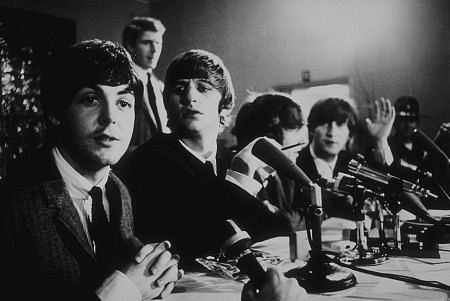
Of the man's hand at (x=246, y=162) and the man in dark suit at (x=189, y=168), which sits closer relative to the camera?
the man in dark suit at (x=189, y=168)

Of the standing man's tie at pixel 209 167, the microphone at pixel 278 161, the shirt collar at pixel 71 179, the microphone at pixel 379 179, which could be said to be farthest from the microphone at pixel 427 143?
the shirt collar at pixel 71 179

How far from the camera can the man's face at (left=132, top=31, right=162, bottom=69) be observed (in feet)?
3.73

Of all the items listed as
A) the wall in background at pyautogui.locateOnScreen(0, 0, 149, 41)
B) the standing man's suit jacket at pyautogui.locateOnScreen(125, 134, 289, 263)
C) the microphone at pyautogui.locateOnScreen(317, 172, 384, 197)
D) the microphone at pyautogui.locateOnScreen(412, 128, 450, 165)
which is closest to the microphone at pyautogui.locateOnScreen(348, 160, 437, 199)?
the microphone at pyautogui.locateOnScreen(317, 172, 384, 197)

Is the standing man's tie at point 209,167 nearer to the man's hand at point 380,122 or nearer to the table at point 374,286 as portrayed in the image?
the table at point 374,286

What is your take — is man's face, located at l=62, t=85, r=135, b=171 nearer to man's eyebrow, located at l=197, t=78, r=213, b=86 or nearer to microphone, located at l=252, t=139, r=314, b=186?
man's eyebrow, located at l=197, t=78, r=213, b=86

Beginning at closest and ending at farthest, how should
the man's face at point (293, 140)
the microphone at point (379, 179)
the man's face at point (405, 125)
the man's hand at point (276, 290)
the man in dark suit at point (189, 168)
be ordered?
the man's hand at point (276, 290) → the man in dark suit at point (189, 168) → the microphone at point (379, 179) → the man's face at point (293, 140) → the man's face at point (405, 125)

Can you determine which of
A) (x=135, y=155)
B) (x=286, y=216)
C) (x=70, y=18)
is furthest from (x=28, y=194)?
(x=286, y=216)

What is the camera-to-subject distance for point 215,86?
129 cm

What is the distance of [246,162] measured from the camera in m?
1.40

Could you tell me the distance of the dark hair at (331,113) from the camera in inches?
75.8

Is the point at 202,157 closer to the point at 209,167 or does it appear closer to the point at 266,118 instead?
the point at 209,167

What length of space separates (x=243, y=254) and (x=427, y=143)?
3.36 feet

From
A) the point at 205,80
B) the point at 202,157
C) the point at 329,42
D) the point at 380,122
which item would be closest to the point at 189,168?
the point at 202,157

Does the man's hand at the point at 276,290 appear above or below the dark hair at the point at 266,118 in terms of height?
below
